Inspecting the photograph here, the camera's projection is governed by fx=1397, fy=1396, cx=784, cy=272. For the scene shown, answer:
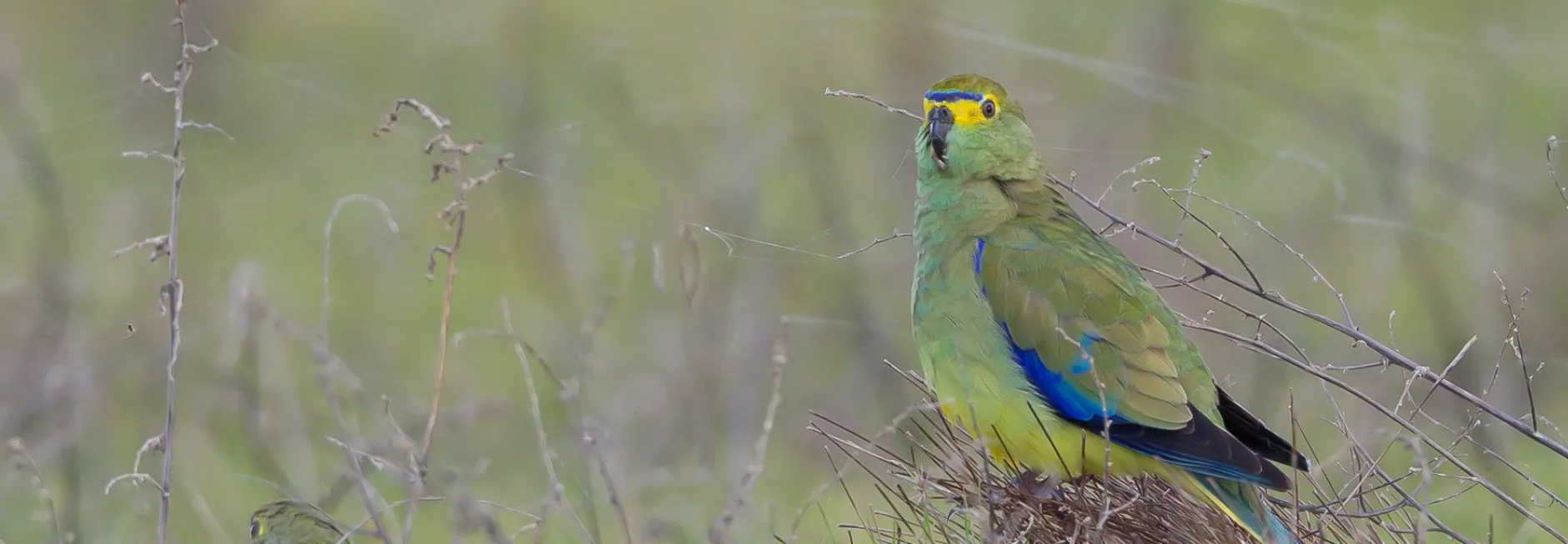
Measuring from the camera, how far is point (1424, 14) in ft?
32.9

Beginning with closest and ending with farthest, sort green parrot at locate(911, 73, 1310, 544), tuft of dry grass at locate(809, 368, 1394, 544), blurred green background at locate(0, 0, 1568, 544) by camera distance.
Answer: tuft of dry grass at locate(809, 368, 1394, 544) < green parrot at locate(911, 73, 1310, 544) < blurred green background at locate(0, 0, 1568, 544)

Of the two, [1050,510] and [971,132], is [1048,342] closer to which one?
[1050,510]

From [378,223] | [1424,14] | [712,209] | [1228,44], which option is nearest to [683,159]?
[712,209]

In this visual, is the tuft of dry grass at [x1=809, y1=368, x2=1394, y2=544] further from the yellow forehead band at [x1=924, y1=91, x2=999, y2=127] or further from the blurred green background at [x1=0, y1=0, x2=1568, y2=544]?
the blurred green background at [x1=0, y1=0, x2=1568, y2=544]

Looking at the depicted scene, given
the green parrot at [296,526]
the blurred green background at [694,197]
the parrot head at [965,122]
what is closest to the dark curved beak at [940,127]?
the parrot head at [965,122]

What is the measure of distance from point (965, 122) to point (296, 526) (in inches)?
77.7

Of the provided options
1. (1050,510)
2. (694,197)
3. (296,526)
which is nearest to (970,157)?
(1050,510)

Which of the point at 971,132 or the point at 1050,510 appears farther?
the point at 971,132

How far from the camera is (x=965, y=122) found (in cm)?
352

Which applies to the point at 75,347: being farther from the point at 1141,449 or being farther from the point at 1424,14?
Answer: the point at 1424,14

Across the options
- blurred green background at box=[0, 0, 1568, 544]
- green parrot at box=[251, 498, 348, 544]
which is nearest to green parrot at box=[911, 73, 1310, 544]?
green parrot at box=[251, 498, 348, 544]

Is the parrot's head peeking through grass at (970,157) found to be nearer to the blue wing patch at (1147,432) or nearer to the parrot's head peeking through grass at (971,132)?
the parrot's head peeking through grass at (971,132)

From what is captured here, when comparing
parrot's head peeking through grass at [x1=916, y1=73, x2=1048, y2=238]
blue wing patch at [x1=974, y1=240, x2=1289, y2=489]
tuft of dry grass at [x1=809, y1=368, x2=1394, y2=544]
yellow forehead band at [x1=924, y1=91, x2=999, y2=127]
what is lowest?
tuft of dry grass at [x1=809, y1=368, x2=1394, y2=544]

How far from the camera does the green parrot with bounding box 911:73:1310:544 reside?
3.04 m
